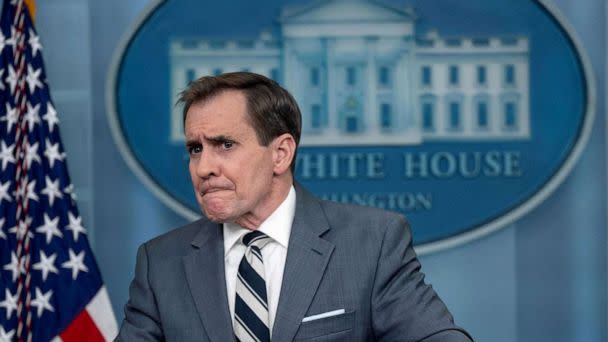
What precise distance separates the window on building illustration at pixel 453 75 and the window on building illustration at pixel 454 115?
9cm

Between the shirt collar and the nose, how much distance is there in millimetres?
220

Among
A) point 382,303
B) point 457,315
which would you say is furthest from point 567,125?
point 382,303

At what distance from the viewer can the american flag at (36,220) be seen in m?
3.45

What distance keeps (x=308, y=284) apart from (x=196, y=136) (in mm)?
414

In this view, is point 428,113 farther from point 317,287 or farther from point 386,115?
point 317,287

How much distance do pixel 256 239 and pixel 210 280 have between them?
5.6 inches

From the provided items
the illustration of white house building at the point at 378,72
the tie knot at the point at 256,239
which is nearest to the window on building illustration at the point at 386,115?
the illustration of white house building at the point at 378,72

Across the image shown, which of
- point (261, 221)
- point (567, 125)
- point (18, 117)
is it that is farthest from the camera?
point (567, 125)

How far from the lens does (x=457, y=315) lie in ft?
12.5

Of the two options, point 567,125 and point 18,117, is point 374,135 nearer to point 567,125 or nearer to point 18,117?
point 567,125

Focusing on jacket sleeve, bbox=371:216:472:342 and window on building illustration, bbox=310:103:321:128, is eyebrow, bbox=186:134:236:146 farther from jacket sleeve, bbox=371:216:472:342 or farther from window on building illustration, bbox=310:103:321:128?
window on building illustration, bbox=310:103:321:128

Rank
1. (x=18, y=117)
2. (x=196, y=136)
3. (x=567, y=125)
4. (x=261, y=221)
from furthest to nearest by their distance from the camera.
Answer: (x=567, y=125) → (x=18, y=117) → (x=261, y=221) → (x=196, y=136)

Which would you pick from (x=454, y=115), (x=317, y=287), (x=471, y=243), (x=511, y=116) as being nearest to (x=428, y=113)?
(x=454, y=115)

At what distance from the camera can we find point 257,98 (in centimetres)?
204
